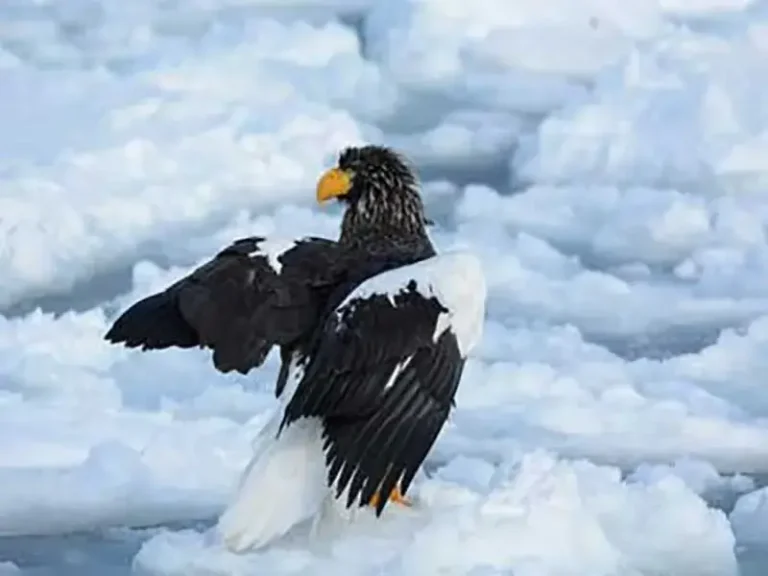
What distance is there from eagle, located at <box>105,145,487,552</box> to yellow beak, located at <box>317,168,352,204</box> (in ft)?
1.17

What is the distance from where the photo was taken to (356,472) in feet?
12.0

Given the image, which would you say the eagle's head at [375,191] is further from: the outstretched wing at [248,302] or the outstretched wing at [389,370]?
the outstretched wing at [389,370]

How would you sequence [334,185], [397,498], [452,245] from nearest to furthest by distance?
[397,498] < [334,185] < [452,245]

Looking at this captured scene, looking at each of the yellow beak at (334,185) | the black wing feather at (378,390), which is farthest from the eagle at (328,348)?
the yellow beak at (334,185)

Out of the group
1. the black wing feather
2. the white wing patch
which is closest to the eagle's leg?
the black wing feather

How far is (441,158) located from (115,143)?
1154 millimetres

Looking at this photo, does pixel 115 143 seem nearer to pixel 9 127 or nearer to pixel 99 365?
pixel 9 127

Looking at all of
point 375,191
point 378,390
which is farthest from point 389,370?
point 375,191

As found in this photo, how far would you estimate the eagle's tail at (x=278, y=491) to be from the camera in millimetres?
3648

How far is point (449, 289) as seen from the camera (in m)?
3.87

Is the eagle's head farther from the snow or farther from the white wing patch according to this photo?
the snow

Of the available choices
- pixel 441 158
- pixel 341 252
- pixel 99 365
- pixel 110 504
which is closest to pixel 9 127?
pixel 441 158

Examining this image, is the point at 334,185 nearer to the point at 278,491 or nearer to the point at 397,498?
the point at 397,498

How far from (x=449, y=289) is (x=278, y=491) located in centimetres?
49
